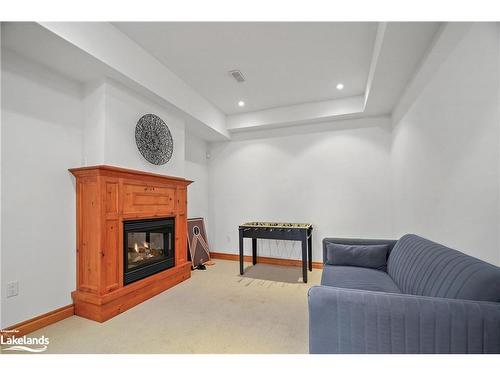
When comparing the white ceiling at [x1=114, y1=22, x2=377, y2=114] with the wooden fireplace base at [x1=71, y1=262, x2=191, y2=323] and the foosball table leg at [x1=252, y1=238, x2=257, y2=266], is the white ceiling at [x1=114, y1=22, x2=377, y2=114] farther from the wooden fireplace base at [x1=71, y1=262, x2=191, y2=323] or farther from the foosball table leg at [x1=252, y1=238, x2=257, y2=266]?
the wooden fireplace base at [x1=71, y1=262, x2=191, y2=323]

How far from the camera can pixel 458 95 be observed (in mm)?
1648

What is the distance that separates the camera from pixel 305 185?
13.6ft

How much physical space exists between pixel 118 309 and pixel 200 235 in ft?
6.82

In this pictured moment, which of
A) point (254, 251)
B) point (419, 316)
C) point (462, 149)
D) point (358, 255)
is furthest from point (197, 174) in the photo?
point (419, 316)

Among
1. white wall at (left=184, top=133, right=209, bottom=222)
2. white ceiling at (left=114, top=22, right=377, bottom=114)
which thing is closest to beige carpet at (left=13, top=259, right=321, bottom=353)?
white wall at (left=184, top=133, right=209, bottom=222)

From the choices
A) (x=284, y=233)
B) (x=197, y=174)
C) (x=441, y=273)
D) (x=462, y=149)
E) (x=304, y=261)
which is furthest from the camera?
(x=197, y=174)

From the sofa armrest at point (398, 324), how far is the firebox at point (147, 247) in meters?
2.17

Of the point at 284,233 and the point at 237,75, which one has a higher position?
the point at 237,75

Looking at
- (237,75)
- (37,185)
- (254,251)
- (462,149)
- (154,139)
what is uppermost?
(237,75)

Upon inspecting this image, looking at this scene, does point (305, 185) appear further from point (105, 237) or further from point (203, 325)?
point (105, 237)

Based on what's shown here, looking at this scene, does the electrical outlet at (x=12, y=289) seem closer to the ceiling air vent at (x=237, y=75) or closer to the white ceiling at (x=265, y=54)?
the white ceiling at (x=265, y=54)

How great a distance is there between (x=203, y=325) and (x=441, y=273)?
6.34ft

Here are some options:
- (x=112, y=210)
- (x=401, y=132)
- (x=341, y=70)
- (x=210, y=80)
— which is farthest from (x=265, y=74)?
(x=112, y=210)

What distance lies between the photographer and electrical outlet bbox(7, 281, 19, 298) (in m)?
1.90
